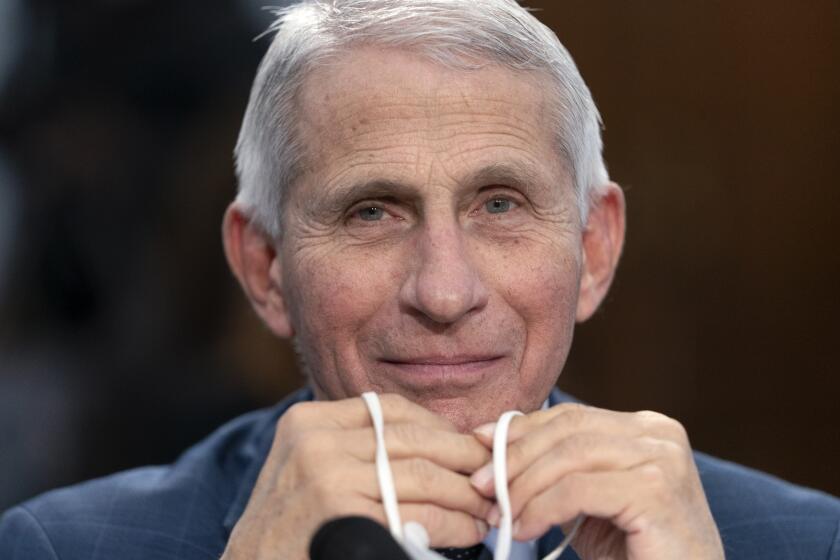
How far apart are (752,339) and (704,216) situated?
522 mm

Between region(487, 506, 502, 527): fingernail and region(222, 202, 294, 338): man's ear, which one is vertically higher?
region(222, 202, 294, 338): man's ear

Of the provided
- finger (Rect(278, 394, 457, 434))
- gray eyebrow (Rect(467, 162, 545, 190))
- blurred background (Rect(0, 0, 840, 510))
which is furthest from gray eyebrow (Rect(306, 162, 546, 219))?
blurred background (Rect(0, 0, 840, 510))

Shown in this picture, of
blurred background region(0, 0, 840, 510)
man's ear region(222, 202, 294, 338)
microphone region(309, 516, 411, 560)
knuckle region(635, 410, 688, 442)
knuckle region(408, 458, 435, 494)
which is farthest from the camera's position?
blurred background region(0, 0, 840, 510)

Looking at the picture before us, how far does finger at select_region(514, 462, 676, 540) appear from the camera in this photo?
192 centimetres

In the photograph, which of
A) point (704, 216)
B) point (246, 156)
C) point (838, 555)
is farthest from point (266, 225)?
point (704, 216)

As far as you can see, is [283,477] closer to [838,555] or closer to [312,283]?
[312,283]

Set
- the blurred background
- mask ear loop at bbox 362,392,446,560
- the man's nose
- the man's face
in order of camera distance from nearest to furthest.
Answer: mask ear loop at bbox 362,392,446,560, the man's nose, the man's face, the blurred background

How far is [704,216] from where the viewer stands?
4.88 meters

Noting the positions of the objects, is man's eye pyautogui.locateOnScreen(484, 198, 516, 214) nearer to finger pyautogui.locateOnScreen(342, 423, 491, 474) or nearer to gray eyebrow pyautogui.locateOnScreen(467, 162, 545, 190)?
gray eyebrow pyautogui.locateOnScreen(467, 162, 545, 190)

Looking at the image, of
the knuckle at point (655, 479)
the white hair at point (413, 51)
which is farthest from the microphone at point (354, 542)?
the white hair at point (413, 51)

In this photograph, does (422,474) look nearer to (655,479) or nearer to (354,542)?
(354,542)

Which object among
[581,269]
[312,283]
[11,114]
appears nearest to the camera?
[312,283]

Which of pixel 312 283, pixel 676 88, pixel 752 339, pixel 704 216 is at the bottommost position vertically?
pixel 752 339

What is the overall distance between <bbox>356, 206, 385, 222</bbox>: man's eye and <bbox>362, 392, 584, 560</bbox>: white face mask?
52 centimetres
